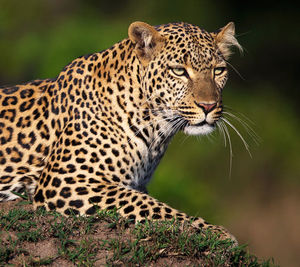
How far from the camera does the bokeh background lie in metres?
23.8

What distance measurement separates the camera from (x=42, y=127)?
9469mm

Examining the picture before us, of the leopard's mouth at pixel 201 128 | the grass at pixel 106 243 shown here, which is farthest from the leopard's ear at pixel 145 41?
the grass at pixel 106 243

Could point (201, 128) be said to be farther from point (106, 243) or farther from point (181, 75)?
point (106, 243)

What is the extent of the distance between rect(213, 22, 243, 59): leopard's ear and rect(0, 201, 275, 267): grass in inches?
106

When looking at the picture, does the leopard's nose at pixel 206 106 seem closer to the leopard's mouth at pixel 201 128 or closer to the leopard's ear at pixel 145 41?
the leopard's mouth at pixel 201 128

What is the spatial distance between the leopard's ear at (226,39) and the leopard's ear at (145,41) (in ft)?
2.85

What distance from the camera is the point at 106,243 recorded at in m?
7.71

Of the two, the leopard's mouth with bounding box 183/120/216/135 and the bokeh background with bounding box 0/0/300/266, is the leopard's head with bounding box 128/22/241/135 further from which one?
the bokeh background with bounding box 0/0/300/266

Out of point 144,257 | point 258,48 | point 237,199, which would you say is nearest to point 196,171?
point 237,199

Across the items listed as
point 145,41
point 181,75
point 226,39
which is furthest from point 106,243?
point 226,39

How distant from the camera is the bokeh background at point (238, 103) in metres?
23.8

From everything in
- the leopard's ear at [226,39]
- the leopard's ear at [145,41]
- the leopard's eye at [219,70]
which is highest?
the leopard's ear at [226,39]

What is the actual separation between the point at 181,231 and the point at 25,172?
7.91 feet

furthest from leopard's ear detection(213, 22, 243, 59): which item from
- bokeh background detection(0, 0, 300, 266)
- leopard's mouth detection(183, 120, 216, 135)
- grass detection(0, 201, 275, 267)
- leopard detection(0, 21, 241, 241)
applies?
bokeh background detection(0, 0, 300, 266)
